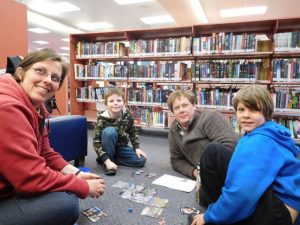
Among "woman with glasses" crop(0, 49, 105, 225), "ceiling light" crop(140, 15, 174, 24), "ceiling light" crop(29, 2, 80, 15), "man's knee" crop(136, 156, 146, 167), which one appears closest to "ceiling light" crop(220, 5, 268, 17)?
"ceiling light" crop(140, 15, 174, 24)

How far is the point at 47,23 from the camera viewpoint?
7.23 m

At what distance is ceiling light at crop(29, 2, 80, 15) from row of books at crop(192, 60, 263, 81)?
12.7ft

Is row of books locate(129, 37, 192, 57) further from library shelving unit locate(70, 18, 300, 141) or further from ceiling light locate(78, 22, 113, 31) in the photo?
ceiling light locate(78, 22, 113, 31)

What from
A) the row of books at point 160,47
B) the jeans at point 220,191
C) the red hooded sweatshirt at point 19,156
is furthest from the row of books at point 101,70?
the red hooded sweatshirt at point 19,156

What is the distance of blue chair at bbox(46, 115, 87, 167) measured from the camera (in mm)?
2121

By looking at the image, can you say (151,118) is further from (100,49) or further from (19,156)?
(19,156)

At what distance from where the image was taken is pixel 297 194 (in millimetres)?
1003

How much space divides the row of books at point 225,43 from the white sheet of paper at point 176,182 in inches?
86.1

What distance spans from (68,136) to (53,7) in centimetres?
504

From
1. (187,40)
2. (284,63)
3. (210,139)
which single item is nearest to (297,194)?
(210,139)

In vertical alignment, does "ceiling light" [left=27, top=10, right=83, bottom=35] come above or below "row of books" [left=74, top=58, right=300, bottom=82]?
above

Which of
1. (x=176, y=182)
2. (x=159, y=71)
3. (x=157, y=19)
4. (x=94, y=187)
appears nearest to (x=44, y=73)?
(x=94, y=187)

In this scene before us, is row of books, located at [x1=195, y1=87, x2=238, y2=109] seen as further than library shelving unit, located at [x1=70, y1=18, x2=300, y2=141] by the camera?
Yes

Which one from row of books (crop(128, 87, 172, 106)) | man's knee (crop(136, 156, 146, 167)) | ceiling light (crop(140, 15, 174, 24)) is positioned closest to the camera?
man's knee (crop(136, 156, 146, 167))
